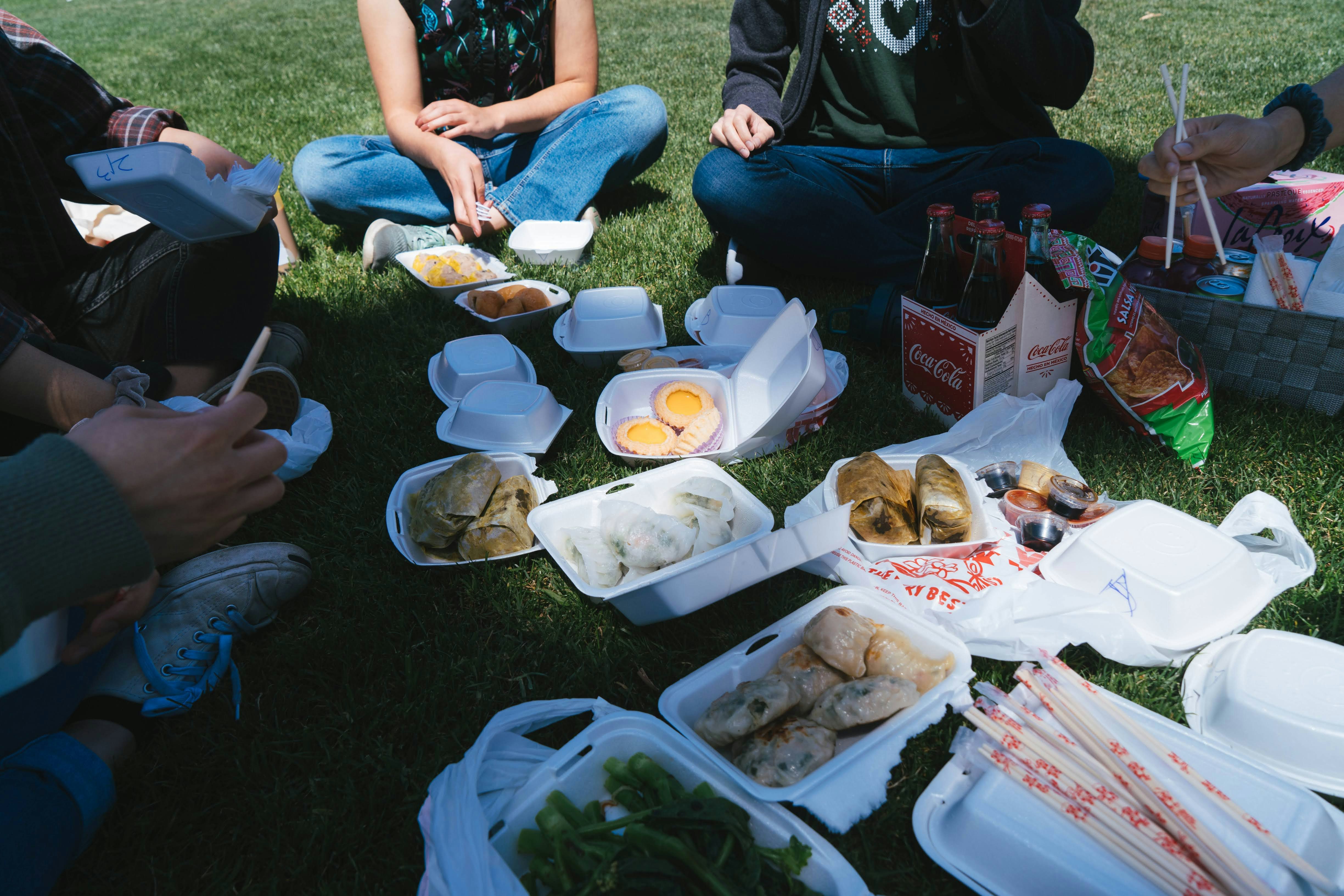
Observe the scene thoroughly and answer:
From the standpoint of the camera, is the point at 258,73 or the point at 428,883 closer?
the point at 428,883

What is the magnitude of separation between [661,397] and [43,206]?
5.37 feet

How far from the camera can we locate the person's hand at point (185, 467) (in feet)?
3.03

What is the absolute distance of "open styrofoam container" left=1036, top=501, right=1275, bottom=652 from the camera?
1.42 metres

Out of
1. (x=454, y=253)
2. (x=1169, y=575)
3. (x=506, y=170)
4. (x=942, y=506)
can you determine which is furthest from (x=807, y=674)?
(x=506, y=170)

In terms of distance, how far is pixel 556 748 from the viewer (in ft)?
4.42

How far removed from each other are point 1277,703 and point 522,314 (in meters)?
2.13

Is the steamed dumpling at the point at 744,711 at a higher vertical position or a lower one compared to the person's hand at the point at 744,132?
lower

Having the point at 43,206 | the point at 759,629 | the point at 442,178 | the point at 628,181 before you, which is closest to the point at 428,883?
the point at 759,629

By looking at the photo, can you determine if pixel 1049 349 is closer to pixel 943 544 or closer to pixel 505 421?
pixel 943 544

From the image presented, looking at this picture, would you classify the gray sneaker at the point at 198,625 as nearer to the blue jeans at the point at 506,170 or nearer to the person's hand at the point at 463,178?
the person's hand at the point at 463,178

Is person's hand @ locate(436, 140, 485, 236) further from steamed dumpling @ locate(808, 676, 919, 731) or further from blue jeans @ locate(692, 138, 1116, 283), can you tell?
steamed dumpling @ locate(808, 676, 919, 731)

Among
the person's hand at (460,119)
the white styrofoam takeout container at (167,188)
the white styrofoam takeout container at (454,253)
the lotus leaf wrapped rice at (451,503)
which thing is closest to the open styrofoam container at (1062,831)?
the lotus leaf wrapped rice at (451,503)

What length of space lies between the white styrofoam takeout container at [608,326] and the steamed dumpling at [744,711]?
1286 millimetres

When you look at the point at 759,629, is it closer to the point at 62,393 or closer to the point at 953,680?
the point at 953,680
